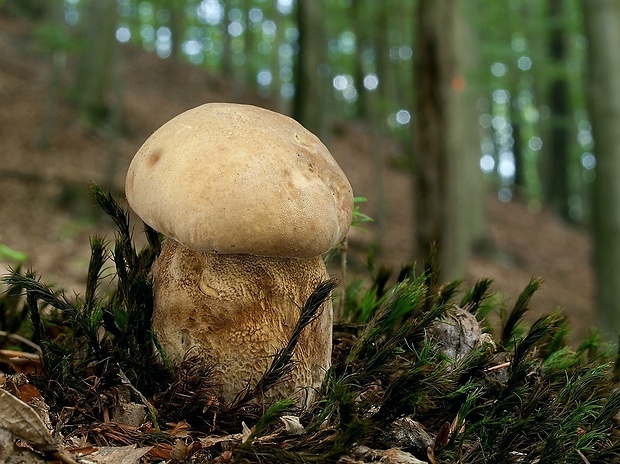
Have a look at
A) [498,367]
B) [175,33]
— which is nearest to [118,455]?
[498,367]

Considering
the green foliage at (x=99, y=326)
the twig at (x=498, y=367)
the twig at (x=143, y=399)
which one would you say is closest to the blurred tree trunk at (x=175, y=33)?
the green foliage at (x=99, y=326)

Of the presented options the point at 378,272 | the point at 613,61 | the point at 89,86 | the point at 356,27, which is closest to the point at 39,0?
the point at 89,86

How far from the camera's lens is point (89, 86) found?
11906mm

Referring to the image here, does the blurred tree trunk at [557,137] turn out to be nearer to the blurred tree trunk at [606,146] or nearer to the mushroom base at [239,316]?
the blurred tree trunk at [606,146]

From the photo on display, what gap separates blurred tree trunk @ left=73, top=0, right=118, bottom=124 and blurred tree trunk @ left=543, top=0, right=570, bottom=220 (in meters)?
14.1

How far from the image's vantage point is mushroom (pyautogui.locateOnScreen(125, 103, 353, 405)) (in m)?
1.59

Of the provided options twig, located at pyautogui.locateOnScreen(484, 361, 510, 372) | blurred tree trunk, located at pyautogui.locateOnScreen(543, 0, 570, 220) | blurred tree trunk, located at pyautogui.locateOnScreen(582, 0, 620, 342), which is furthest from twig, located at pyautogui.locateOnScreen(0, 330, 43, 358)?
blurred tree trunk, located at pyautogui.locateOnScreen(543, 0, 570, 220)

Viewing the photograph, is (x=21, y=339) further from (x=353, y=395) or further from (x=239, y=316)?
(x=353, y=395)

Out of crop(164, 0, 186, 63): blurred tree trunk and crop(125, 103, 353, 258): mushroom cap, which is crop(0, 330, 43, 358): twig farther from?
crop(164, 0, 186, 63): blurred tree trunk

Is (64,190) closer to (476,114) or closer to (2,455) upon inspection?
(2,455)

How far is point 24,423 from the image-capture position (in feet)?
4.68

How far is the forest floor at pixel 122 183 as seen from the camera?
26.8ft

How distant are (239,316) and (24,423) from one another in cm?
64

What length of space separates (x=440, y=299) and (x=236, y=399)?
0.80 m
